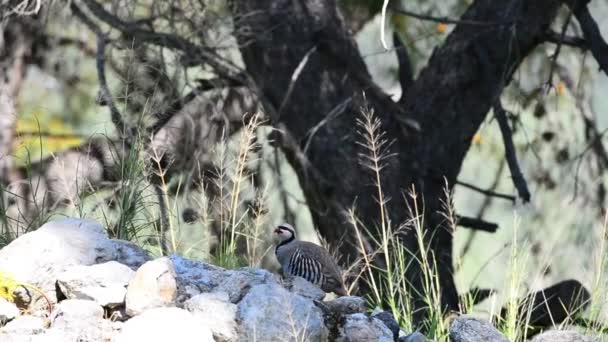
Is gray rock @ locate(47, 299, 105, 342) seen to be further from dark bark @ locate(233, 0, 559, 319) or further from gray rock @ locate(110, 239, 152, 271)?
dark bark @ locate(233, 0, 559, 319)

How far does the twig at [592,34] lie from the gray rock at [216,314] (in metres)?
4.12

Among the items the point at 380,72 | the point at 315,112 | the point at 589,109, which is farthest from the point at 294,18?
the point at 589,109

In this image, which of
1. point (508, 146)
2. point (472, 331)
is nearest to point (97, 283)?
point (472, 331)

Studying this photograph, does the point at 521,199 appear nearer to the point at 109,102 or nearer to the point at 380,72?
the point at 380,72

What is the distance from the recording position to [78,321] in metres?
3.50

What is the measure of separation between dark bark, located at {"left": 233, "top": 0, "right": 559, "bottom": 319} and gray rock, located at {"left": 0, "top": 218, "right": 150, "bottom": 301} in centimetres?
361

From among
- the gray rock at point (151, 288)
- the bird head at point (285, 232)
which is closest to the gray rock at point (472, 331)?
the gray rock at point (151, 288)

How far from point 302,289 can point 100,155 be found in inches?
100

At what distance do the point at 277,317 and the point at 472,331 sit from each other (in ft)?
2.03

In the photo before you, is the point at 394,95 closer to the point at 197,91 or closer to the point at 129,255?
the point at 197,91

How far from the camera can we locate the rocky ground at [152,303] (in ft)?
11.5

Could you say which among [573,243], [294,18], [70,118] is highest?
[294,18]

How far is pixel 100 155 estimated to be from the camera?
20.6 ft

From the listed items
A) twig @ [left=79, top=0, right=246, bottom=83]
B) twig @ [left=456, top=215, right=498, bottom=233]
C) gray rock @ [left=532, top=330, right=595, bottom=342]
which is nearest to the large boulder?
gray rock @ [left=532, top=330, right=595, bottom=342]
